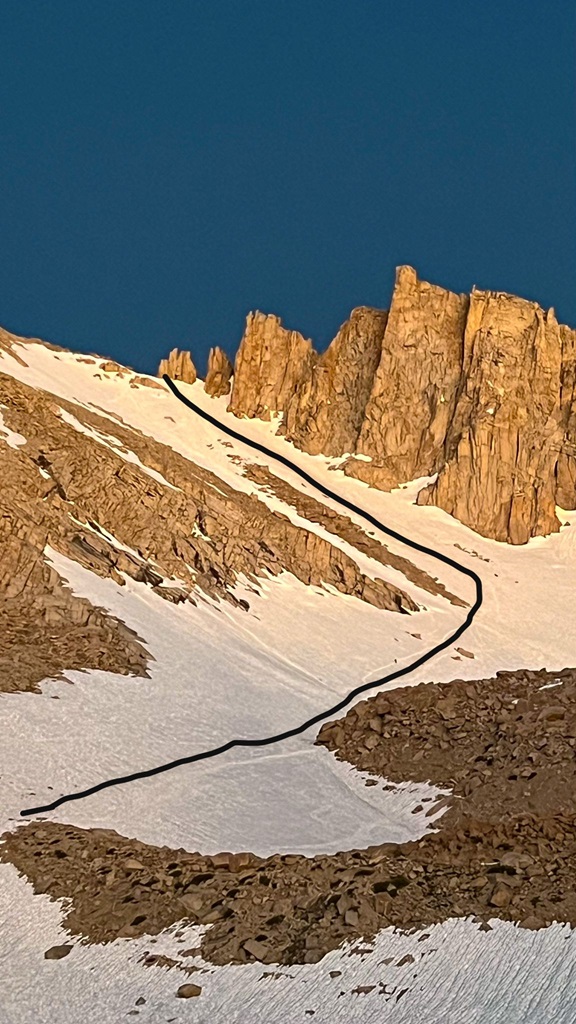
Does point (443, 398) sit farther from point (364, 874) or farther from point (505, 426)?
point (364, 874)

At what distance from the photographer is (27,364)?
2773 inches

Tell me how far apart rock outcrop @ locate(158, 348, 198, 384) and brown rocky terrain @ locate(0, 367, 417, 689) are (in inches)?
789

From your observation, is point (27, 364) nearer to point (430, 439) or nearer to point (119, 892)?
point (430, 439)

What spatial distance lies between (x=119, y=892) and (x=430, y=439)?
214 ft

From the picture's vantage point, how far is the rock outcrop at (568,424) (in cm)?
7975

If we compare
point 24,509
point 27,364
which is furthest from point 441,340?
point 24,509

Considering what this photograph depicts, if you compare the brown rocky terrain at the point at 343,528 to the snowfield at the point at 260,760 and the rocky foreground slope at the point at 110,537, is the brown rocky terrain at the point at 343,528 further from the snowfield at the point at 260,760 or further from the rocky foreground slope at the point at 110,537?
the snowfield at the point at 260,760

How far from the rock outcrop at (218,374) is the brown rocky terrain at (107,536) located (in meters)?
20.4

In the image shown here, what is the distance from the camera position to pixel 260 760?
3027 centimetres

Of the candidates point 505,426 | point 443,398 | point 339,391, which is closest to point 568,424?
point 505,426

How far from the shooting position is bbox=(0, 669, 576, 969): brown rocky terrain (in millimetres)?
14969

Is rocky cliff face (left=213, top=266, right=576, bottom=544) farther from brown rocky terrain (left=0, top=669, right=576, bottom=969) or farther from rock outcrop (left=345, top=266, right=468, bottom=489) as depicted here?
brown rocky terrain (left=0, top=669, right=576, bottom=969)

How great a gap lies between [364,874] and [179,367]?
7203cm

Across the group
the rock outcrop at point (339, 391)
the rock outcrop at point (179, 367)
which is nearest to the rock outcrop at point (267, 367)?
the rock outcrop at point (339, 391)
